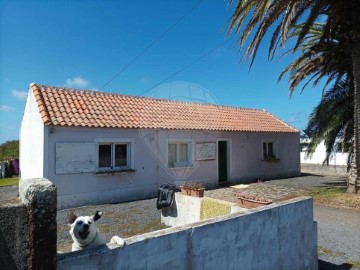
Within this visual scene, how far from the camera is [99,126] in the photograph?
11.6 m

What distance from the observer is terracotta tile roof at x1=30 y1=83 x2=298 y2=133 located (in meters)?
11.5

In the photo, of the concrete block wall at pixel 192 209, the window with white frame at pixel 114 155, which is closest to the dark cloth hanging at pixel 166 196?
the concrete block wall at pixel 192 209

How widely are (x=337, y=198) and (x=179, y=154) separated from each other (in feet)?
23.4

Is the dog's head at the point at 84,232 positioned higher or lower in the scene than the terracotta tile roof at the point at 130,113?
lower

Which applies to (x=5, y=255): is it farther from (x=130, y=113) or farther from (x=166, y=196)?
(x=130, y=113)

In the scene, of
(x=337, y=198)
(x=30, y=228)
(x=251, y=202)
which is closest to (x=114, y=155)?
(x=251, y=202)

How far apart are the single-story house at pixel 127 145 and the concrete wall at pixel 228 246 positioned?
8232mm

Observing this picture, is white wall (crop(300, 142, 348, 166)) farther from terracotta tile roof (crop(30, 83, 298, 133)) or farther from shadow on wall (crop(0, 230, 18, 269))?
shadow on wall (crop(0, 230, 18, 269))

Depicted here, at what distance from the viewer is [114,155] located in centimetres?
1232

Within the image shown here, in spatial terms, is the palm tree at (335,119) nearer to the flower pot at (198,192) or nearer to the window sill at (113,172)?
the flower pot at (198,192)

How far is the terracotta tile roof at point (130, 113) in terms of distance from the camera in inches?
455

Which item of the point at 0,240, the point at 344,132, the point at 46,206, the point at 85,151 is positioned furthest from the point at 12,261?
the point at 344,132

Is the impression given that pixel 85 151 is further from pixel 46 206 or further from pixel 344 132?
pixel 344 132

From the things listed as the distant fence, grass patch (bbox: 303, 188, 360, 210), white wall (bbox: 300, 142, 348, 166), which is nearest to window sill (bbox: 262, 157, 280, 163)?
white wall (bbox: 300, 142, 348, 166)
